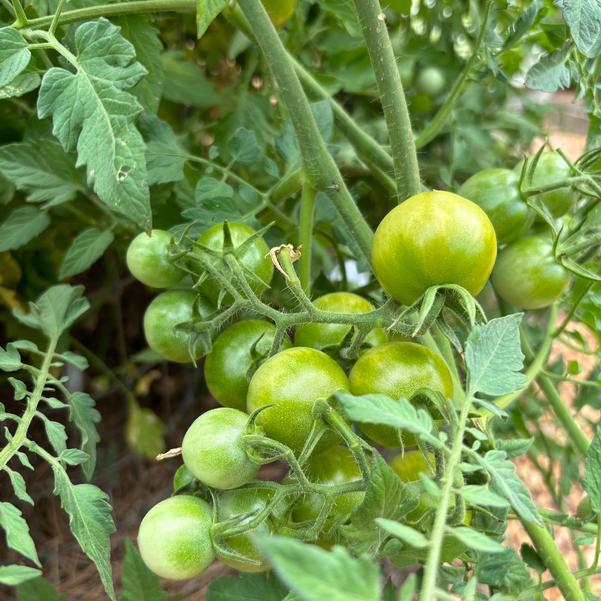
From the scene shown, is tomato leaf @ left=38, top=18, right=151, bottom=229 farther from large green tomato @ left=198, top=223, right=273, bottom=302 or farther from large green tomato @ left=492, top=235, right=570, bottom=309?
large green tomato @ left=492, top=235, right=570, bottom=309

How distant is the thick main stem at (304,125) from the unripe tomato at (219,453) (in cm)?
24

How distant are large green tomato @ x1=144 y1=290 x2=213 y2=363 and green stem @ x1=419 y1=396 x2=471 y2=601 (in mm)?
285

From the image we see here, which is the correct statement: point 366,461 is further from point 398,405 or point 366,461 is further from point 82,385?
point 82,385

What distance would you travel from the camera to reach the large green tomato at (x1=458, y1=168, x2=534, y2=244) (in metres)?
0.66

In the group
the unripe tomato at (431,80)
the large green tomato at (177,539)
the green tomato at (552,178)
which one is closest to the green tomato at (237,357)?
the large green tomato at (177,539)

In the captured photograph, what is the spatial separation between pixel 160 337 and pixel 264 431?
0.55ft

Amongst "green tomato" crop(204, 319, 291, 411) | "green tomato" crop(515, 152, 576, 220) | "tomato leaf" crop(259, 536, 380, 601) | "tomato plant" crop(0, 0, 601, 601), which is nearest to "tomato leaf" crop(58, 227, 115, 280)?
"tomato plant" crop(0, 0, 601, 601)

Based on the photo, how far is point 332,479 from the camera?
1.72 ft

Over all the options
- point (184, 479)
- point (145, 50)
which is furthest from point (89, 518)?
point (145, 50)

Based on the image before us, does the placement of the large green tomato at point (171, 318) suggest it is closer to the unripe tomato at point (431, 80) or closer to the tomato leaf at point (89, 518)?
the tomato leaf at point (89, 518)

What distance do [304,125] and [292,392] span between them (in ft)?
0.92

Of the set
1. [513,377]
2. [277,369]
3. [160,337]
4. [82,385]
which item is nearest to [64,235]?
[82,385]

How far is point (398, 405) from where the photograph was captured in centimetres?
36

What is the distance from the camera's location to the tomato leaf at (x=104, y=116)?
1.58ft
